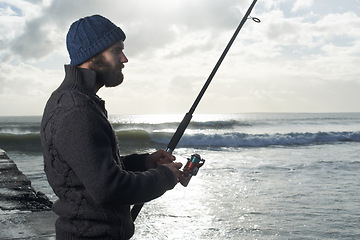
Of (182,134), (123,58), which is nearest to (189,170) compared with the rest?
(182,134)

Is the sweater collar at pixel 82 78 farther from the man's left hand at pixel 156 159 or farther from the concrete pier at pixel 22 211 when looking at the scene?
the concrete pier at pixel 22 211

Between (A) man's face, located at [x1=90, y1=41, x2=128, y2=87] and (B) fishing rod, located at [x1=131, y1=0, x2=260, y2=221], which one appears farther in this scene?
(B) fishing rod, located at [x1=131, y1=0, x2=260, y2=221]

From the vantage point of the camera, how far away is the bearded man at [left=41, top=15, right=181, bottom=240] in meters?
1.34

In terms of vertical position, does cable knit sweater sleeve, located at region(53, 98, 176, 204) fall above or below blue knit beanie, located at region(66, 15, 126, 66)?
below

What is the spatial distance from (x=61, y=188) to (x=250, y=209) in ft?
14.9

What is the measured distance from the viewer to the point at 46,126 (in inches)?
58.1

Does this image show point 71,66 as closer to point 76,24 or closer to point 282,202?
point 76,24

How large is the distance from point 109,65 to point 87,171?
49 cm

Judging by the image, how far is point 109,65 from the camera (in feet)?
5.29

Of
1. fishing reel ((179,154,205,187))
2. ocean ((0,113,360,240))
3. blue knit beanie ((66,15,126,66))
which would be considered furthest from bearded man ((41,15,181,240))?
ocean ((0,113,360,240))

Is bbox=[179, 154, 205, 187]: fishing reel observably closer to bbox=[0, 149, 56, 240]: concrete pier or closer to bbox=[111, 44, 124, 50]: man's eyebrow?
bbox=[111, 44, 124, 50]: man's eyebrow

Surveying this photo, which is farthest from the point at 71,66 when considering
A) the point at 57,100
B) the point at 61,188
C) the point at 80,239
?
the point at 80,239

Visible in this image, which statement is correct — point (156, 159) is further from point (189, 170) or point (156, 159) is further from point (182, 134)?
point (182, 134)

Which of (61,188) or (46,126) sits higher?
(46,126)
